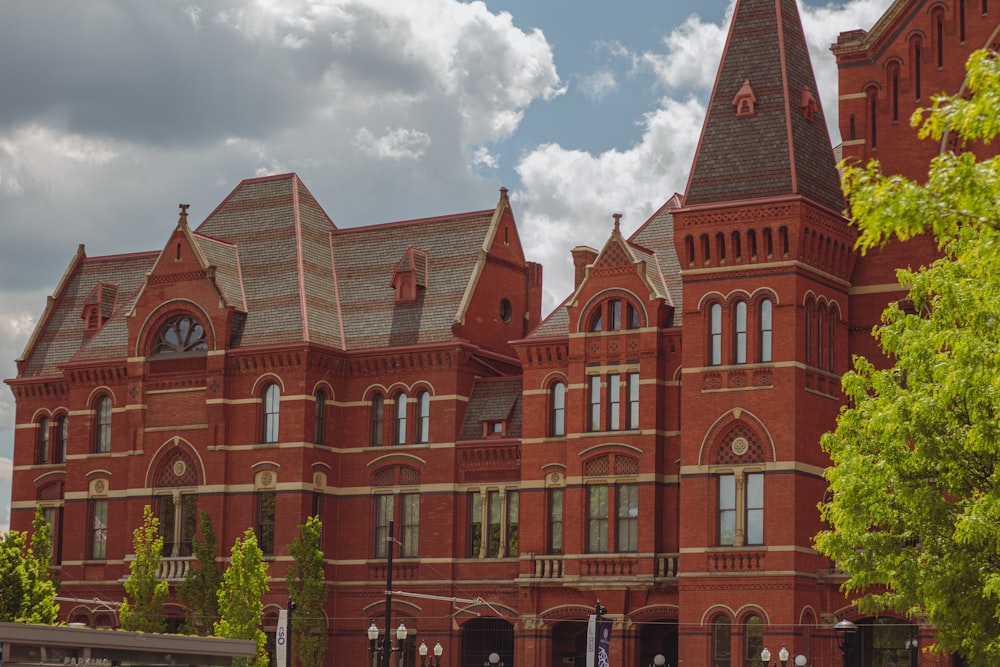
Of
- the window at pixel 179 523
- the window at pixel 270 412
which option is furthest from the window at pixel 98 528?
the window at pixel 270 412

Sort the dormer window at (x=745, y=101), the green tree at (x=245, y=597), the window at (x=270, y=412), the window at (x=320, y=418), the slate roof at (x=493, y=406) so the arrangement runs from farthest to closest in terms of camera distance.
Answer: the window at (x=320, y=418) < the window at (x=270, y=412) < the slate roof at (x=493, y=406) < the dormer window at (x=745, y=101) < the green tree at (x=245, y=597)

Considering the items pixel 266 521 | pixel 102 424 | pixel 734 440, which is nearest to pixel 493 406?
pixel 266 521

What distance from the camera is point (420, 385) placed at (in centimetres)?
6550

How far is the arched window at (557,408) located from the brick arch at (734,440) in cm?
760

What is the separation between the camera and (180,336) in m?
67.9

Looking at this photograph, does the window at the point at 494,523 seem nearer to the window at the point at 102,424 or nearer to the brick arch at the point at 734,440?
the brick arch at the point at 734,440

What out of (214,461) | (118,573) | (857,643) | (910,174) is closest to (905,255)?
(910,174)

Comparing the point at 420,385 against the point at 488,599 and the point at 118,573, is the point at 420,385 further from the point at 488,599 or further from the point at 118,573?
the point at 118,573

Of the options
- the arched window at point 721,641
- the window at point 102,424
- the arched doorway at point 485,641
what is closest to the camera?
the arched window at point 721,641

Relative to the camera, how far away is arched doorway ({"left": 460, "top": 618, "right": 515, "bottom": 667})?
63562 millimetres

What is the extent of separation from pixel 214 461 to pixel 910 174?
28.0 meters

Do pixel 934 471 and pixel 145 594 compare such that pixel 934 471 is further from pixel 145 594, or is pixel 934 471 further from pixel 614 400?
pixel 145 594

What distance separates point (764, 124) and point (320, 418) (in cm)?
2070

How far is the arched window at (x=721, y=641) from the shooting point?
5422 cm
